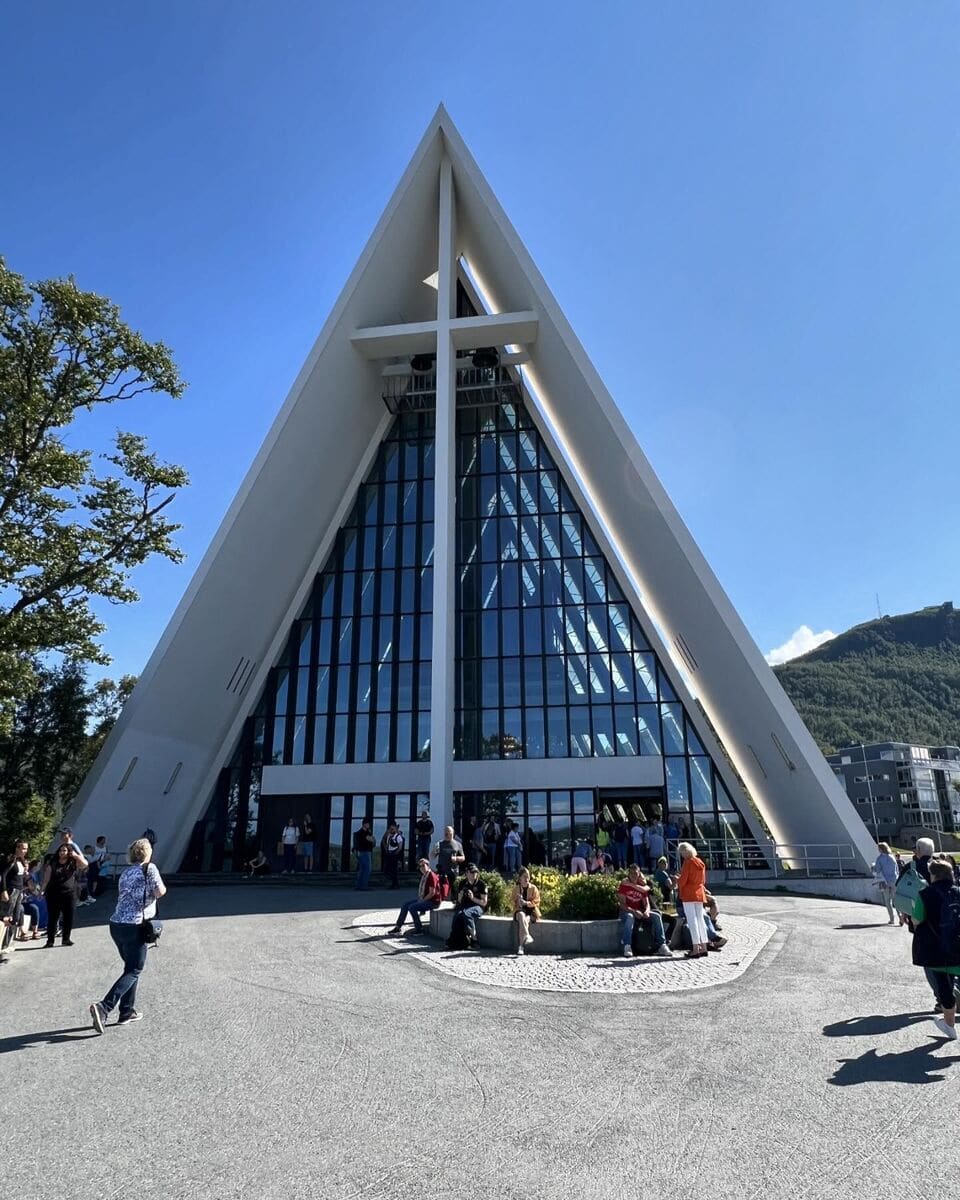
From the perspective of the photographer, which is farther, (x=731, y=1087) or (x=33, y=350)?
(x=33, y=350)

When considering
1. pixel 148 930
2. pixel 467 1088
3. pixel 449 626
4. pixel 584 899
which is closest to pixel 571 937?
pixel 584 899

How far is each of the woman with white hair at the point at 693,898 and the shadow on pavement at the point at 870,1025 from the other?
2780 mm

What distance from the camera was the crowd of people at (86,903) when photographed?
556 centimetres

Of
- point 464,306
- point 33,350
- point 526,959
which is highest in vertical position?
point 464,306

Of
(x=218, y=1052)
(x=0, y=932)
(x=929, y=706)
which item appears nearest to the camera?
(x=218, y=1052)

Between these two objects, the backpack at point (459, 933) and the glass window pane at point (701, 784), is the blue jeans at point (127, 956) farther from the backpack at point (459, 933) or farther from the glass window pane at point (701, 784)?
the glass window pane at point (701, 784)

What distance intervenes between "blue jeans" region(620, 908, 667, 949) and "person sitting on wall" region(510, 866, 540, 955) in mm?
1078

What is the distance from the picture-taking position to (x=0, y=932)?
27.4 feet

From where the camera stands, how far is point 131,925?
5555 millimetres

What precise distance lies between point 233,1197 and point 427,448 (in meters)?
25.8

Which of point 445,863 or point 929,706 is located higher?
point 929,706

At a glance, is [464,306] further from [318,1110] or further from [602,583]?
→ [318,1110]

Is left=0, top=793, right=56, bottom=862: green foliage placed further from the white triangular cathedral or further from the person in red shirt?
the person in red shirt

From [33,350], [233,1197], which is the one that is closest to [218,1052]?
[233,1197]
